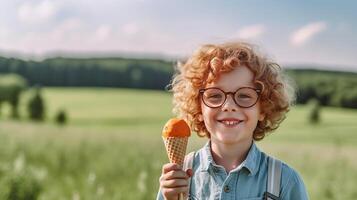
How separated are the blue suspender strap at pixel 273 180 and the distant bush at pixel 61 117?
332cm

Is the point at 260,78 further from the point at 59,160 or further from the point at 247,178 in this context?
the point at 59,160

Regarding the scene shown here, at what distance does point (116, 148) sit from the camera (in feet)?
13.4

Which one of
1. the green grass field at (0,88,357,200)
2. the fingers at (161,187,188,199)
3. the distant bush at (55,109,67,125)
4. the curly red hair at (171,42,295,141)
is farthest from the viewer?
the distant bush at (55,109,67,125)

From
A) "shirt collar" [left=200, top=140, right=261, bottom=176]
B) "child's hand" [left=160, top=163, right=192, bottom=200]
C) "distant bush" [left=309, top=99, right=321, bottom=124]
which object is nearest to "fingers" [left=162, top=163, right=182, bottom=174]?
"child's hand" [left=160, top=163, right=192, bottom=200]

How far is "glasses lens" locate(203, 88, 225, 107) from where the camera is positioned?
1374 millimetres

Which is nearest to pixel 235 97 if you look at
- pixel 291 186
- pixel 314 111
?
pixel 291 186

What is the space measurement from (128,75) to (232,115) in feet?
11.6

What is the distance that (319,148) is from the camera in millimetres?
4570

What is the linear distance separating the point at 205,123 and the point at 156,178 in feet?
6.94

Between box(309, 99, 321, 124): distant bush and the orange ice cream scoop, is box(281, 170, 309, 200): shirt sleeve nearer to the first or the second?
the orange ice cream scoop

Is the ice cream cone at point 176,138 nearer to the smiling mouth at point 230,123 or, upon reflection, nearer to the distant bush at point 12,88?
the smiling mouth at point 230,123

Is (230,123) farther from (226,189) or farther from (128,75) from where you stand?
(128,75)

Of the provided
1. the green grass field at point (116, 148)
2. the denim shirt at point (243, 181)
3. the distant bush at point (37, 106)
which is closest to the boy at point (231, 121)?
the denim shirt at point (243, 181)

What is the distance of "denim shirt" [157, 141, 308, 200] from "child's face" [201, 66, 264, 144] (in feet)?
0.19
